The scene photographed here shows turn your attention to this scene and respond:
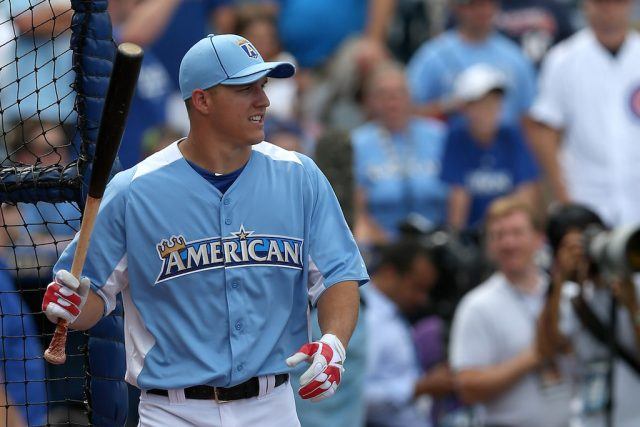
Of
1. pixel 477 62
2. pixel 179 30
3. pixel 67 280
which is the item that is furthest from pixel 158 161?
pixel 477 62

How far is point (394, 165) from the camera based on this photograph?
372 inches

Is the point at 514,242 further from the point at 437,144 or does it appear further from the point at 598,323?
the point at 437,144

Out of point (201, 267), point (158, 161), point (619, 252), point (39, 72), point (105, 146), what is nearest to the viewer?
point (105, 146)

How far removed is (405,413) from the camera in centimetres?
787

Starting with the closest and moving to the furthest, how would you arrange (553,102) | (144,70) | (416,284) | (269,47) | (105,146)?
(105,146) → (416,284) → (553,102) → (144,70) → (269,47)

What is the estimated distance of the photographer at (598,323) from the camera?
6770mm

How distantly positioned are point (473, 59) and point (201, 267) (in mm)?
5897

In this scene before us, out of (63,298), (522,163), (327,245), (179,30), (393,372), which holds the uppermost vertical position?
(63,298)

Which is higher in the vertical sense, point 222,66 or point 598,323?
point 222,66

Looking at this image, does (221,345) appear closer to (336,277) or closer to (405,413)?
(336,277)

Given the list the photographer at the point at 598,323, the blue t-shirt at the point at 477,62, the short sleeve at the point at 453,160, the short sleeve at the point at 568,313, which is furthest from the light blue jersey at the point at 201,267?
the blue t-shirt at the point at 477,62

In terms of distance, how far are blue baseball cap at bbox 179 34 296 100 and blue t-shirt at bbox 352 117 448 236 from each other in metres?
4.81

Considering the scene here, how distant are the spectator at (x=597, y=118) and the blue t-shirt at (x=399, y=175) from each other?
30.8 inches

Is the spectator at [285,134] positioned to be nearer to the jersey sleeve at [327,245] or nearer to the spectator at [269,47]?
the spectator at [269,47]
